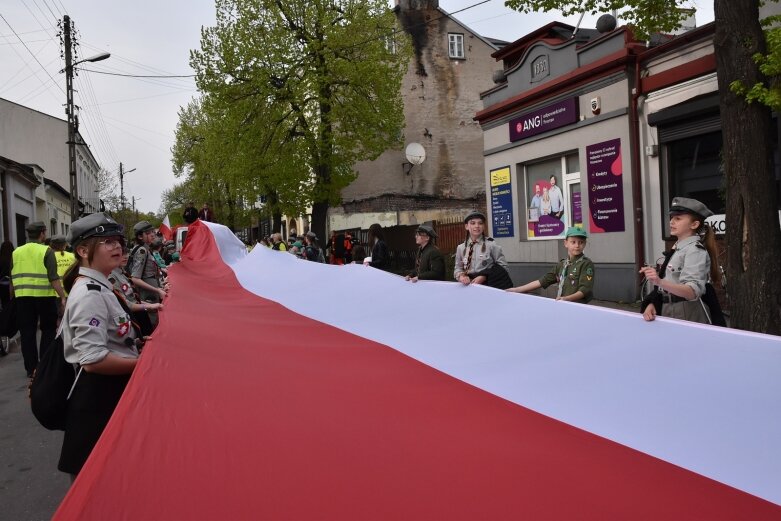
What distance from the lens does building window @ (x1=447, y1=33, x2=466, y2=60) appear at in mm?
34906

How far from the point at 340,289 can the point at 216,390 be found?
414 cm

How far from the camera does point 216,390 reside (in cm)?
289

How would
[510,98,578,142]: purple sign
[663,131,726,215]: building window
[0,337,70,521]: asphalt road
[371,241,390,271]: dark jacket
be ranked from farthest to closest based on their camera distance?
[510,98,578,142]: purple sign
[371,241,390,271]: dark jacket
[663,131,726,215]: building window
[0,337,70,521]: asphalt road

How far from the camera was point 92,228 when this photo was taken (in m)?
3.23

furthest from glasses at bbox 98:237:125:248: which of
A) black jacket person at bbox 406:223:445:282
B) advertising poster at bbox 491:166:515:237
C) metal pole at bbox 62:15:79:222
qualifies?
metal pole at bbox 62:15:79:222

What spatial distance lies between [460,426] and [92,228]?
207 cm

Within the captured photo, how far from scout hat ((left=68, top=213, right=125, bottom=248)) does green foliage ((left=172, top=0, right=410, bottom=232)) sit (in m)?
21.4

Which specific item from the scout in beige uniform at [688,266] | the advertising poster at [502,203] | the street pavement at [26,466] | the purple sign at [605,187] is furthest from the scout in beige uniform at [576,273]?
the advertising poster at [502,203]

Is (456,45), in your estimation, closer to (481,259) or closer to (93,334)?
(481,259)

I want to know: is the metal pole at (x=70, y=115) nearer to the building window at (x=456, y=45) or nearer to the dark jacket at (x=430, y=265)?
the building window at (x=456, y=45)

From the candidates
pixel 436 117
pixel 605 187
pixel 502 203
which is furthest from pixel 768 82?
pixel 436 117

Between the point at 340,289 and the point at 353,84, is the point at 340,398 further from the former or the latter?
the point at 353,84

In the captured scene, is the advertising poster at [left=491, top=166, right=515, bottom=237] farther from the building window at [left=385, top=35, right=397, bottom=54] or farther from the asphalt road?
the asphalt road

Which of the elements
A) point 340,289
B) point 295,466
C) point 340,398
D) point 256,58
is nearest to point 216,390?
point 340,398
